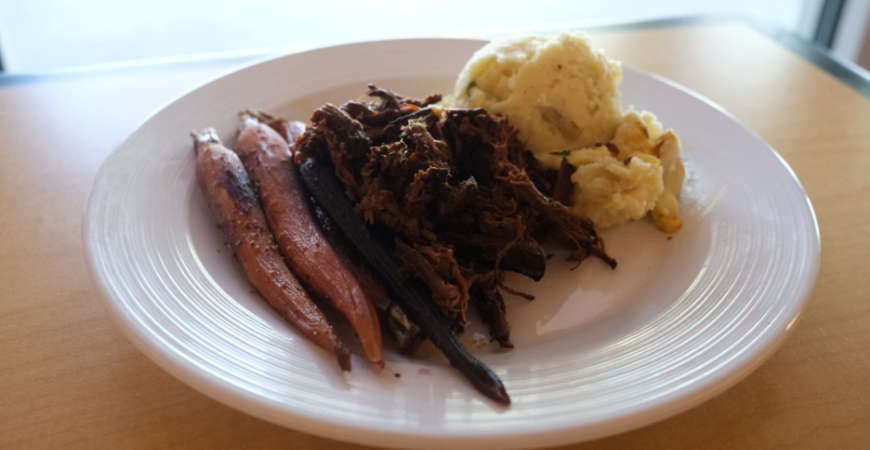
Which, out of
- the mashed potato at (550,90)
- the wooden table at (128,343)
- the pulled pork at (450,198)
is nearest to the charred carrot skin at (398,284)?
the pulled pork at (450,198)

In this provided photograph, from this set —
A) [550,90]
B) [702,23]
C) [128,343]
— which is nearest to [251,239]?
[128,343]

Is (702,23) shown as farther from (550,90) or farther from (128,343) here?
(128,343)

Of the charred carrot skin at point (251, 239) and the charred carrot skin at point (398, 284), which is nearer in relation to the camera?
the charred carrot skin at point (398, 284)

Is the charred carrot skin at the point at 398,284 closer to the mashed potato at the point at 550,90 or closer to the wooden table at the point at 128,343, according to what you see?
the wooden table at the point at 128,343

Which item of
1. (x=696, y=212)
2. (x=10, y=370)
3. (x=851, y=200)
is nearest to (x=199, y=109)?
(x=10, y=370)

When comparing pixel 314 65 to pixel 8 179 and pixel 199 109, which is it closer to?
pixel 199 109

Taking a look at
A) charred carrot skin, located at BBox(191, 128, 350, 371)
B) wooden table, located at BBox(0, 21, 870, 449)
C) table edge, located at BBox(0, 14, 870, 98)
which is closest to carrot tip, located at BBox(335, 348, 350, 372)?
charred carrot skin, located at BBox(191, 128, 350, 371)
